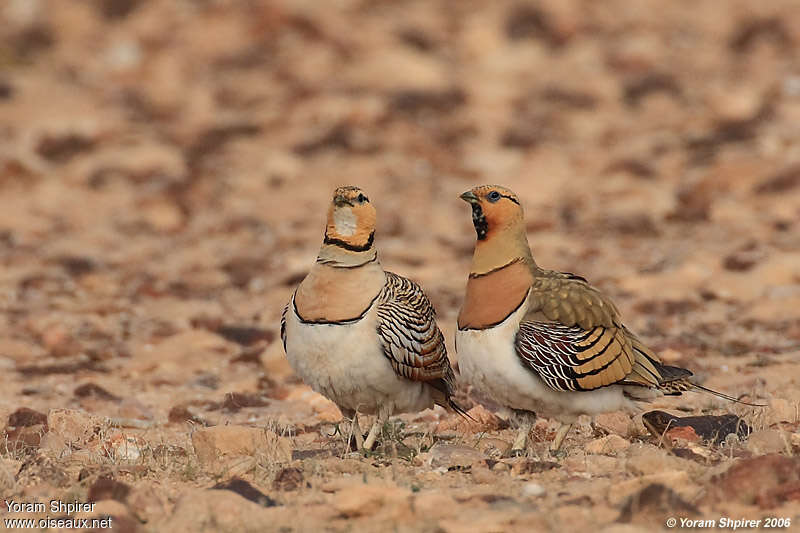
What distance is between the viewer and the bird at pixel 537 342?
5.65 metres

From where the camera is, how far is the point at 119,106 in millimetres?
17578

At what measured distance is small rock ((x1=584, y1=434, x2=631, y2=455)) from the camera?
580 cm

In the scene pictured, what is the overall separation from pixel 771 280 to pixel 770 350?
1768 mm

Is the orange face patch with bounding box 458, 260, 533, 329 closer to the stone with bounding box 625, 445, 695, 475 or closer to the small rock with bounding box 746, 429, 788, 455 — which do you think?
the stone with bounding box 625, 445, 695, 475

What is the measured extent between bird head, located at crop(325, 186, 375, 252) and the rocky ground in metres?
1.02

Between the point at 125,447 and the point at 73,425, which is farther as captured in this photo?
the point at 73,425

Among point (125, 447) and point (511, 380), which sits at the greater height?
point (511, 380)

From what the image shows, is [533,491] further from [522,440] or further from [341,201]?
[341,201]

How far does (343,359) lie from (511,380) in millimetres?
837

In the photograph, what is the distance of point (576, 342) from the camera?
18.9 feet

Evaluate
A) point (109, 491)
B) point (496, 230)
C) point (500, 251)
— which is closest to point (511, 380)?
point (500, 251)

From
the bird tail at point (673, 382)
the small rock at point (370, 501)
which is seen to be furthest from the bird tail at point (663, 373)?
the small rock at point (370, 501)

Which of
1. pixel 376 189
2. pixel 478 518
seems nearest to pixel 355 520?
pixel 478 518

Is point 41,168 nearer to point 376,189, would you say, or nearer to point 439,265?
point 376,189
